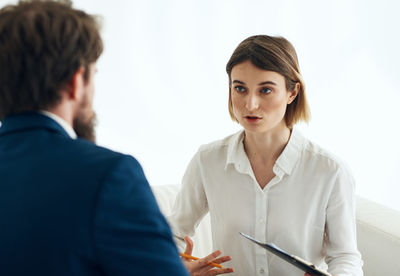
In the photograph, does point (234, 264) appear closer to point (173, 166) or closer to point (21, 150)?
point (21, 150)

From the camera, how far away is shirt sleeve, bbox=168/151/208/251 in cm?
181

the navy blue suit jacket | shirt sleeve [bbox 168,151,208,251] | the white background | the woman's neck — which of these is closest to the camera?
the navy blue suit jacket

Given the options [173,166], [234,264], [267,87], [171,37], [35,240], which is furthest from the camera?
[173,166]

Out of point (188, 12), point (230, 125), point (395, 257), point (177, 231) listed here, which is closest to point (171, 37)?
point (188, 12)

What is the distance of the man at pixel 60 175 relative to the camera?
2.56ft

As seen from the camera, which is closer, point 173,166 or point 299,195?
point 299,195

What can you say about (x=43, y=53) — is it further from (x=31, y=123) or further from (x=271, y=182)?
(x=271, y=182)

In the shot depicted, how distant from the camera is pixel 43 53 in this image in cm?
86

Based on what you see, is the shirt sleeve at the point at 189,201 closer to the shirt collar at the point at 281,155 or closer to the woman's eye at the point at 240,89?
the shirt collar at the point at 281,155

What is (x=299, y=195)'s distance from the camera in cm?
166

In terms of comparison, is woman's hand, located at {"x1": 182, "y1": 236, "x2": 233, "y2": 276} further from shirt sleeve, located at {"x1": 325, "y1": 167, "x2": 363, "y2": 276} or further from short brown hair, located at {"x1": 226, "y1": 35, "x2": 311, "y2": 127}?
short brown hair, located at {"x1": 226, "y1": 35, "x2": 311, "y2": 127}

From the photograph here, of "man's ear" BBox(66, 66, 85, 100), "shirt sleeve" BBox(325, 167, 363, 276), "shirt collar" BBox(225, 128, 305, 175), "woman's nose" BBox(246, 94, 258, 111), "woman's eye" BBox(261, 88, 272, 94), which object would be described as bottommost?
"shirt sleeve" BBox(325, 167, 363, 276)

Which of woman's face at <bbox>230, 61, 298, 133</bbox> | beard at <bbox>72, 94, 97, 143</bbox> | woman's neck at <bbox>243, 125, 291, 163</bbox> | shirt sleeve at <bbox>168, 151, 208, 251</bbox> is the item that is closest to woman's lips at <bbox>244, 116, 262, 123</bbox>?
woman's face at <bbox>230, 61, 298, 133</bbox>

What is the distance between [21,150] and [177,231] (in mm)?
1043
